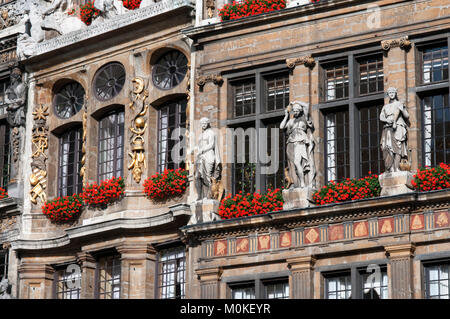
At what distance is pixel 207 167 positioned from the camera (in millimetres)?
39969

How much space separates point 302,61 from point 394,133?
10.7ft

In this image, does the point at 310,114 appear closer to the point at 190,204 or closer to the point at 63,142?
the point at 190,204

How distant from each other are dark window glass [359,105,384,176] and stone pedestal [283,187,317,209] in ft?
4.05

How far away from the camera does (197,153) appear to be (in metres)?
40.3

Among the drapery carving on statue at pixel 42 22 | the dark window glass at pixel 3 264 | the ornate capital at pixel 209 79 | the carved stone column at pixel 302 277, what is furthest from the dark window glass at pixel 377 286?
the drapery carving on statue at pixel 42 22

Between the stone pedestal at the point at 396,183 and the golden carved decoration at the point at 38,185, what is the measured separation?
10.2 m

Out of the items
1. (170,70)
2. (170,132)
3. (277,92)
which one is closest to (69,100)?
(170,70)

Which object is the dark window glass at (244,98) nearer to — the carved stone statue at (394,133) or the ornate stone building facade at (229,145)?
the ornate stone building facade at (229,145)

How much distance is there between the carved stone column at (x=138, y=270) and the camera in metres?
41.3

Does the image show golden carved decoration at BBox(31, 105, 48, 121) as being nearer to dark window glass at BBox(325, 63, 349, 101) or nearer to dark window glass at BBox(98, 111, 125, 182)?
dark window glass at BBox(98, 111, 125, 182)

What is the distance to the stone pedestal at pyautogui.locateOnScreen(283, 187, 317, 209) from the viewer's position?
126 feet

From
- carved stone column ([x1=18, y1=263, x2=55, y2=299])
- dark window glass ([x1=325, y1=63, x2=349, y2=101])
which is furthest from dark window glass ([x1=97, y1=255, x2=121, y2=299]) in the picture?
dark window glass ([x1=325, y1=63, x2=349, y2=101])
